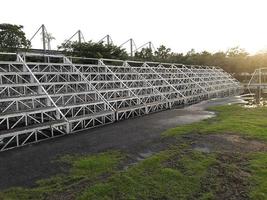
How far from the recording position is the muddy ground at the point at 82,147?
7859 millimetres

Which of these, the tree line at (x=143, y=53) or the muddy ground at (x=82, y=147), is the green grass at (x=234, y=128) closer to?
the muddy ground at (x=82, y=147)

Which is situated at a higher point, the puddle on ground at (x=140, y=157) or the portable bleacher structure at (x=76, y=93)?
the portable bleacher structure at (x=76, y=93)

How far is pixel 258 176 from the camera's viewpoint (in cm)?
706

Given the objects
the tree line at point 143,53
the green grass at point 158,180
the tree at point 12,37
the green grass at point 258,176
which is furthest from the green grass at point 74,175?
the tree at point 12,37

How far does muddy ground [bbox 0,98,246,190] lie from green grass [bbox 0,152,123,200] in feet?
1.38

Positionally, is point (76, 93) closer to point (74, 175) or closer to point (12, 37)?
point (74, 175)

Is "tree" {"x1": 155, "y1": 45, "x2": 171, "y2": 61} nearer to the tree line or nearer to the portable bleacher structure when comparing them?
the tree line

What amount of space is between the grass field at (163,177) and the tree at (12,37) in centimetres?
2517

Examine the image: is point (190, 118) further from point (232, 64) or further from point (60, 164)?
point (232, 64)

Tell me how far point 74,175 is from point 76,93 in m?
9.10

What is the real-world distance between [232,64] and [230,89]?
2263 cm

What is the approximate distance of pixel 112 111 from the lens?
1608 centimetres

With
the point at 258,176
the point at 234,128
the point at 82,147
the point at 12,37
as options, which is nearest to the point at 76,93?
the point at 82,147

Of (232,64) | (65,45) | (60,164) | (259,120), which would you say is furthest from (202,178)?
(232,64)
